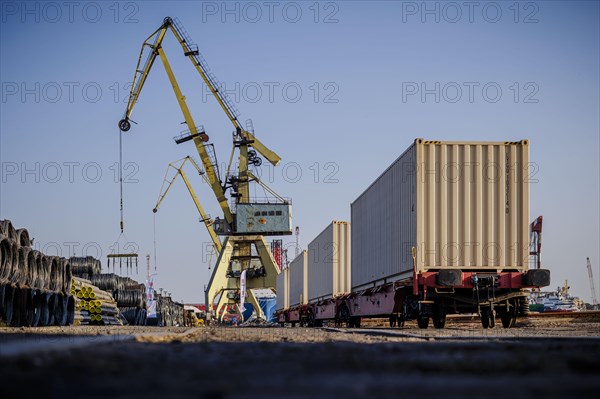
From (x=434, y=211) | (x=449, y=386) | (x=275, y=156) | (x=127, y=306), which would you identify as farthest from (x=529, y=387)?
(x=275, y=156)

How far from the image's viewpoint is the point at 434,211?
15.0 meters

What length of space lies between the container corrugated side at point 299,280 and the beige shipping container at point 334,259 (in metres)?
5.36

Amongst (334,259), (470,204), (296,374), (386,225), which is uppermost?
(470,204)

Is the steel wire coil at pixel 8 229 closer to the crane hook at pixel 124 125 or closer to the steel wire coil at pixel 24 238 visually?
the steel wire coil at pixel 24 238


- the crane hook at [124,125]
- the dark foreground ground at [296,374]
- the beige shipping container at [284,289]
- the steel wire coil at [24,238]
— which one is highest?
the crane hook at [124,125]

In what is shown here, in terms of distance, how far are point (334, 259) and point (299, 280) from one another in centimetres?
1062

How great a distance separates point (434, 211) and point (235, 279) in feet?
151

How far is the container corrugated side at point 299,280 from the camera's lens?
34.9m

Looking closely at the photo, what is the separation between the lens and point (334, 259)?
1043 inches

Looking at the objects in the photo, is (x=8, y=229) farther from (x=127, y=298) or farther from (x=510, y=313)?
(x=127, y=298)

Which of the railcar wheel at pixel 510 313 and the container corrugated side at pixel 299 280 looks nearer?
the railcar wheel at pixel 510 313

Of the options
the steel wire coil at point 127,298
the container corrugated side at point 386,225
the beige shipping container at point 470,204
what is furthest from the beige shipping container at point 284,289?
the beige shipping container at point 470,204

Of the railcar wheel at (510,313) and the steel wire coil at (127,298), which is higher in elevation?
the railcar wheel at (510,313)

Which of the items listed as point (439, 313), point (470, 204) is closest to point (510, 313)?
point (439, 313)
